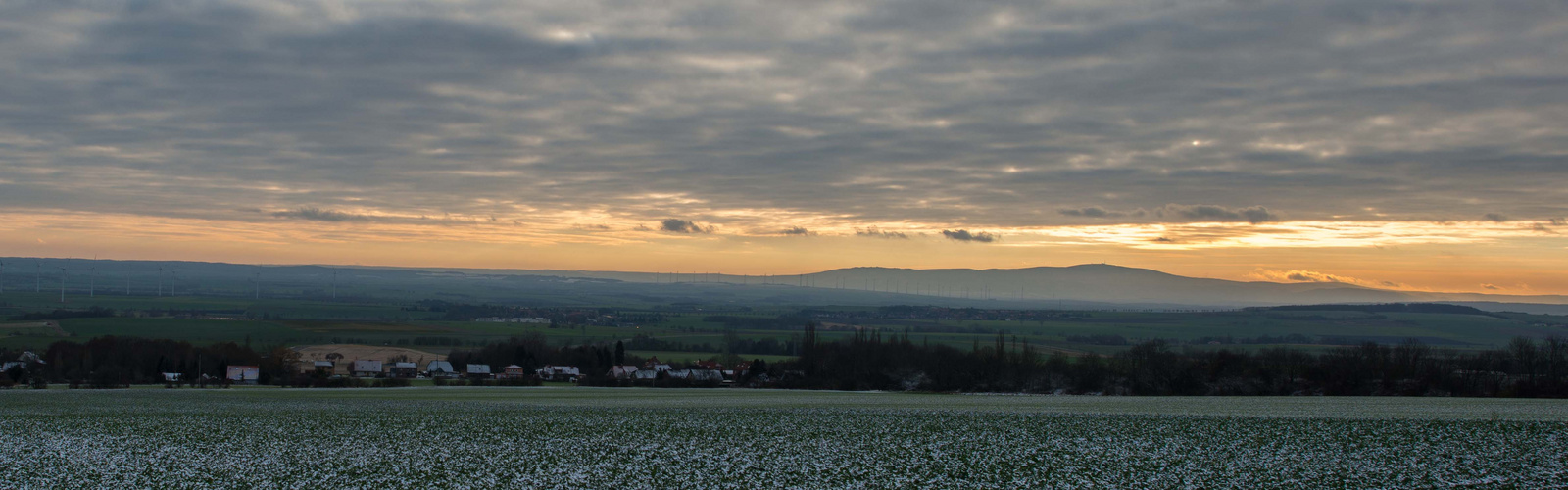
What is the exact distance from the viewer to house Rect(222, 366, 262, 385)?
71000 millimetres

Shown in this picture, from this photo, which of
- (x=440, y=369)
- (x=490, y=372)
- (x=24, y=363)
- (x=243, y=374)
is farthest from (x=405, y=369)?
(x=24, y=363)

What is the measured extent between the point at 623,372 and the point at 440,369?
1762 cm

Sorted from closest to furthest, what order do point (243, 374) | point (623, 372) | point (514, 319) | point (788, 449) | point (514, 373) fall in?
point (788, 449) → point (243, 374) → point (623, 372) → point (514, 373) → point (514, 319)

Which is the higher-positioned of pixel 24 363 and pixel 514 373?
pixel 24 363

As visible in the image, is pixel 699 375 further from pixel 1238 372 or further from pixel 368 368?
pixel 1238 372

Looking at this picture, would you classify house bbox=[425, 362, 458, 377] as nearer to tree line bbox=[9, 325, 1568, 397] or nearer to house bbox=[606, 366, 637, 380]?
tree line bbox=[9, 325, 1568, 397]

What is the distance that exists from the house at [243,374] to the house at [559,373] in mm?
21027

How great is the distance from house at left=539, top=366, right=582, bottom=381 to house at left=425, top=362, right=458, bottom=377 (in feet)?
25.2

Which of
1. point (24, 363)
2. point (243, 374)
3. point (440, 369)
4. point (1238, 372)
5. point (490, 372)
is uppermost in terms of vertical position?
point (1238, 372)

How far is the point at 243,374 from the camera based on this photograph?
236ft

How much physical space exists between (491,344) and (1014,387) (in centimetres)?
5769

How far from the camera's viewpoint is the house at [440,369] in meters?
79.0

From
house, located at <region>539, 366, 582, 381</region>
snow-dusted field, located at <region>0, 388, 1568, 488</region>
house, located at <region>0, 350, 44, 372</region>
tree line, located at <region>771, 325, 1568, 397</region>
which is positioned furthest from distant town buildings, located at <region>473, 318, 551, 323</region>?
snow-dusted field, located at <region>0, 388, 1568, 488</region>

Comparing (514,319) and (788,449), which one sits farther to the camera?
(514,319)
